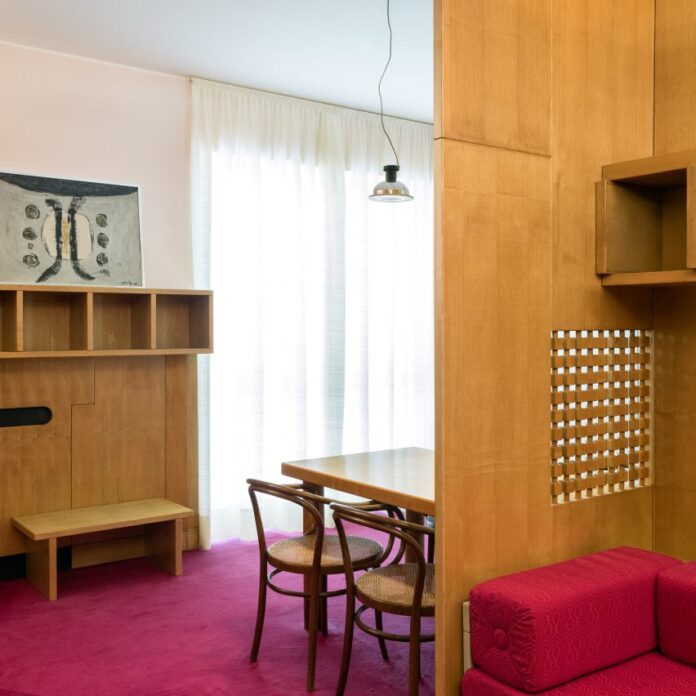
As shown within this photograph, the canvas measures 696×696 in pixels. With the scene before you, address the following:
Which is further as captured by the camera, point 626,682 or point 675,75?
point 675,75

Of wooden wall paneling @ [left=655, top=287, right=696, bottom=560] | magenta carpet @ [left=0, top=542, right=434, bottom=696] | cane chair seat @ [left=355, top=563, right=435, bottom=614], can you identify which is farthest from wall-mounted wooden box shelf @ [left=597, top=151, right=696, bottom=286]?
magenta carpet @ [left=0, top=542, right=434, bottom=696]

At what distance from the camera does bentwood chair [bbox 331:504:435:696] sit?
2.63 m

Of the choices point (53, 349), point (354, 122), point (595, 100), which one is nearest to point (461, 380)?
point (595, 100)

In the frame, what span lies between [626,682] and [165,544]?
322cm

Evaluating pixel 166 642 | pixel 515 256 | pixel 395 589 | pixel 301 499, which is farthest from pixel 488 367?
pixel 166 642

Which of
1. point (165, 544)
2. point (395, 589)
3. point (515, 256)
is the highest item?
point (515, 256)

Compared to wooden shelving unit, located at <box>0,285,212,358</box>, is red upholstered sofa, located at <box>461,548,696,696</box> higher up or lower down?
lower down

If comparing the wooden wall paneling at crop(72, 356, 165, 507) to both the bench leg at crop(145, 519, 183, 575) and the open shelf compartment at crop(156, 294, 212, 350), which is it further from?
the bench leg at crop(145, 519, 183, 575)

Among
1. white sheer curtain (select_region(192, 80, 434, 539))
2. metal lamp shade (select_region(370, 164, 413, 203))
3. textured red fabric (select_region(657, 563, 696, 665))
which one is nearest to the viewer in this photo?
textured red fabric (select_region(657, 563, 696, 665))

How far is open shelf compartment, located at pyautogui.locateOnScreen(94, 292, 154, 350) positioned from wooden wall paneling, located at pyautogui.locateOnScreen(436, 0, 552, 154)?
113 inches

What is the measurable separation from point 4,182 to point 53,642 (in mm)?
2454

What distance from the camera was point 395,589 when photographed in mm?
2832

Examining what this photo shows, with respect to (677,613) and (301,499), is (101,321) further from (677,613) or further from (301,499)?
(677,613)

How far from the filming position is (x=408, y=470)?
11.6 ft
